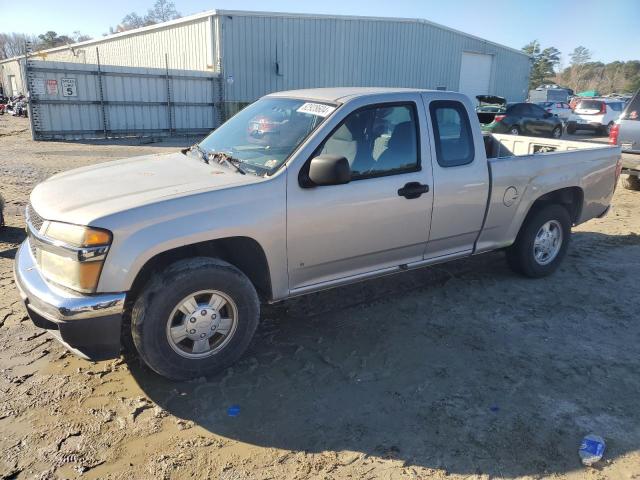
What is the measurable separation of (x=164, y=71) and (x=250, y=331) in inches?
730

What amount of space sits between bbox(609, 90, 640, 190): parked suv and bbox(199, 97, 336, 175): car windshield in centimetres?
805

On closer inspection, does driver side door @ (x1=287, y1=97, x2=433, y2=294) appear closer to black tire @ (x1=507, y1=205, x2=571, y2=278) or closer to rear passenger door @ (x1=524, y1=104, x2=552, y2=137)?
black tire @ (x1=507, y1=205, x2=571, y2=278)

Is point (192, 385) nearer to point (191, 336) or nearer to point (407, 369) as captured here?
point (191, 336)

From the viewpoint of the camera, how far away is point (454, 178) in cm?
436

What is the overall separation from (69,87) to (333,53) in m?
12.0

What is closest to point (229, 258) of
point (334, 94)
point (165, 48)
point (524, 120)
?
point (334, 94)

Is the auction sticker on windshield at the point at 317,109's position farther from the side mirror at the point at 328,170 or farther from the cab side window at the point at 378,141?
the side mirror at the point at 328,170

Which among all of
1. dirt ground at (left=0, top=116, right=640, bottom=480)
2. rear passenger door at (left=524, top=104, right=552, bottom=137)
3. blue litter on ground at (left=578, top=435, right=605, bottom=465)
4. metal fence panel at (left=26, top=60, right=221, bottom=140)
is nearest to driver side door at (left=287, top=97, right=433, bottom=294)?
dirt ground at (left=0, top=116, right=640, bottom=480)

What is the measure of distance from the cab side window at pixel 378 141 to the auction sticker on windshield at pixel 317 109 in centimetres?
15

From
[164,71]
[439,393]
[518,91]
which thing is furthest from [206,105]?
Answer: [518,91]

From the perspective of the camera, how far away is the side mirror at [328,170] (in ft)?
11.3

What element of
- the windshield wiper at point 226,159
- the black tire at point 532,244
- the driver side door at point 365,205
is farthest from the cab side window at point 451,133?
the windshield wiper at point 226,159

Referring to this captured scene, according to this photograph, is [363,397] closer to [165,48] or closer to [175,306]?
[175,306]

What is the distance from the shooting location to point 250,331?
358cm
